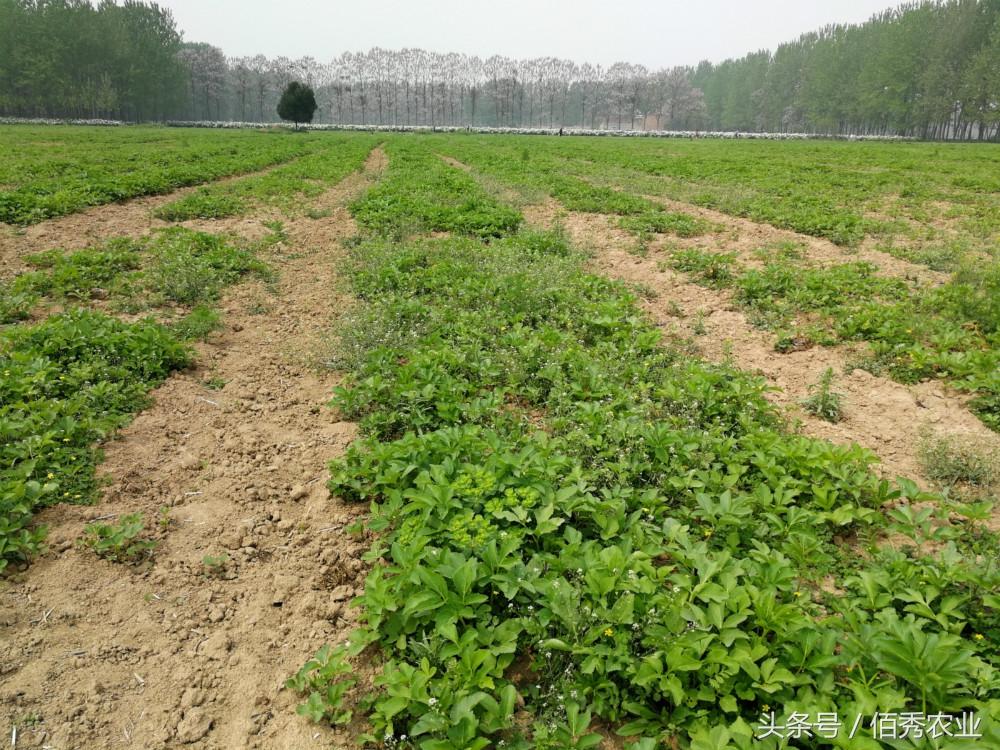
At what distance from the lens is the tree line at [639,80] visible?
2699 inches

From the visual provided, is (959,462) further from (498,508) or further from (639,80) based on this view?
(639,80)

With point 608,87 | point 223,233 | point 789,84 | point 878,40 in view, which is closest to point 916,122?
point 878,40

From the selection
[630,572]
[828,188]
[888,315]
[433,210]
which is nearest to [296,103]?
[433,210]

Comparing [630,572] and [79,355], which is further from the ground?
[79,355]

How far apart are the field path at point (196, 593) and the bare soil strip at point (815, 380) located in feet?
15.0

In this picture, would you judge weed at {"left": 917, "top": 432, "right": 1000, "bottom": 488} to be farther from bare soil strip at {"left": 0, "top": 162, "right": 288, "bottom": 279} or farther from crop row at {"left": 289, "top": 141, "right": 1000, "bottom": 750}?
bare soil strip at {"left": 0, "top": 162, "right": 288, "bottom": 279}

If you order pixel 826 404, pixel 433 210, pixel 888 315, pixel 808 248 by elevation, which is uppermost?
pixel 433 210

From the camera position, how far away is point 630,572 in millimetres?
2945

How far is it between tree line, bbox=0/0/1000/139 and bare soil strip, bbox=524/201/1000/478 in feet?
273

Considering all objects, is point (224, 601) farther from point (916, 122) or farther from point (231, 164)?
point (916, 122)

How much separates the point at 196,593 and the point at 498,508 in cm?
197

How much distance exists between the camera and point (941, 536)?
11.5 ft

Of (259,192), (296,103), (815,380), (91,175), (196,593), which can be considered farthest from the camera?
(296,103)

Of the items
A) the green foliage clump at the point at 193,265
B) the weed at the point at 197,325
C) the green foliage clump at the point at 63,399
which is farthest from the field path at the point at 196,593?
the green foliage clump at the point at 193,265
